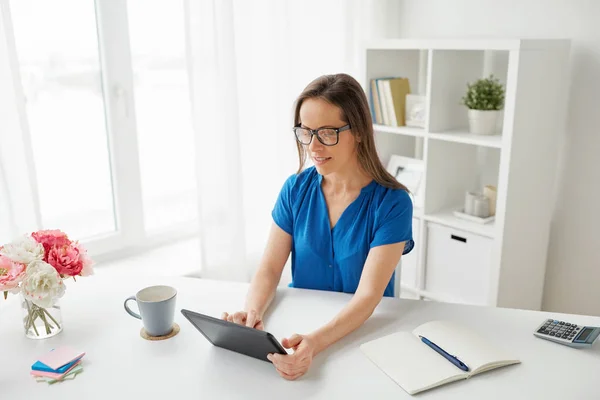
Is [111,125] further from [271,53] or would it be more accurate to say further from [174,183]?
[271,53]

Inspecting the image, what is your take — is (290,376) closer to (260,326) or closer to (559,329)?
(260,326)

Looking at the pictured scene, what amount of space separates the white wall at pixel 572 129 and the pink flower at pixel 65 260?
7.04 ft

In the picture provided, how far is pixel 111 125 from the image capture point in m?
2.67

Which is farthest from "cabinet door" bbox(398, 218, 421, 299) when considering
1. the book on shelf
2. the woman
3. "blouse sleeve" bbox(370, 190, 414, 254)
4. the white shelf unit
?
"blouse sleeve" bbox(370, 190, 414, 254)

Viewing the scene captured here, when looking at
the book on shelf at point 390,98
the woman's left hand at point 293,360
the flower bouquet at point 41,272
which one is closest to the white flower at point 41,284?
the flower bouquet at point 41,272

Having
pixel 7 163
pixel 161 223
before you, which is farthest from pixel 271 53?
pixel 7 163

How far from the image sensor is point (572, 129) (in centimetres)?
263

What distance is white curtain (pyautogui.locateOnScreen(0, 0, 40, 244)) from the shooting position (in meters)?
2.09

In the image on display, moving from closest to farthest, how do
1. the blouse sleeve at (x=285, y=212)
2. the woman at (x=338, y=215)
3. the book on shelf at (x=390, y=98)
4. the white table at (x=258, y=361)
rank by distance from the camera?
the white table at (x=258, y=361) → the woman at (x=338, y=215) → the blouse sleeve at (x=285, y=212) → the book on shelf at (x=390, y=98)

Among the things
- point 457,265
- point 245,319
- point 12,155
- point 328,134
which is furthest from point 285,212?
point 457,265

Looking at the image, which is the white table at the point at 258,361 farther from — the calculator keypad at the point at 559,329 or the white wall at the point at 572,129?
the white wall at the point at 572,129

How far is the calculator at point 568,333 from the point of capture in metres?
1.38

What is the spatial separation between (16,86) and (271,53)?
1141mm

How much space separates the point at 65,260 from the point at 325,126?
29.7 inches
